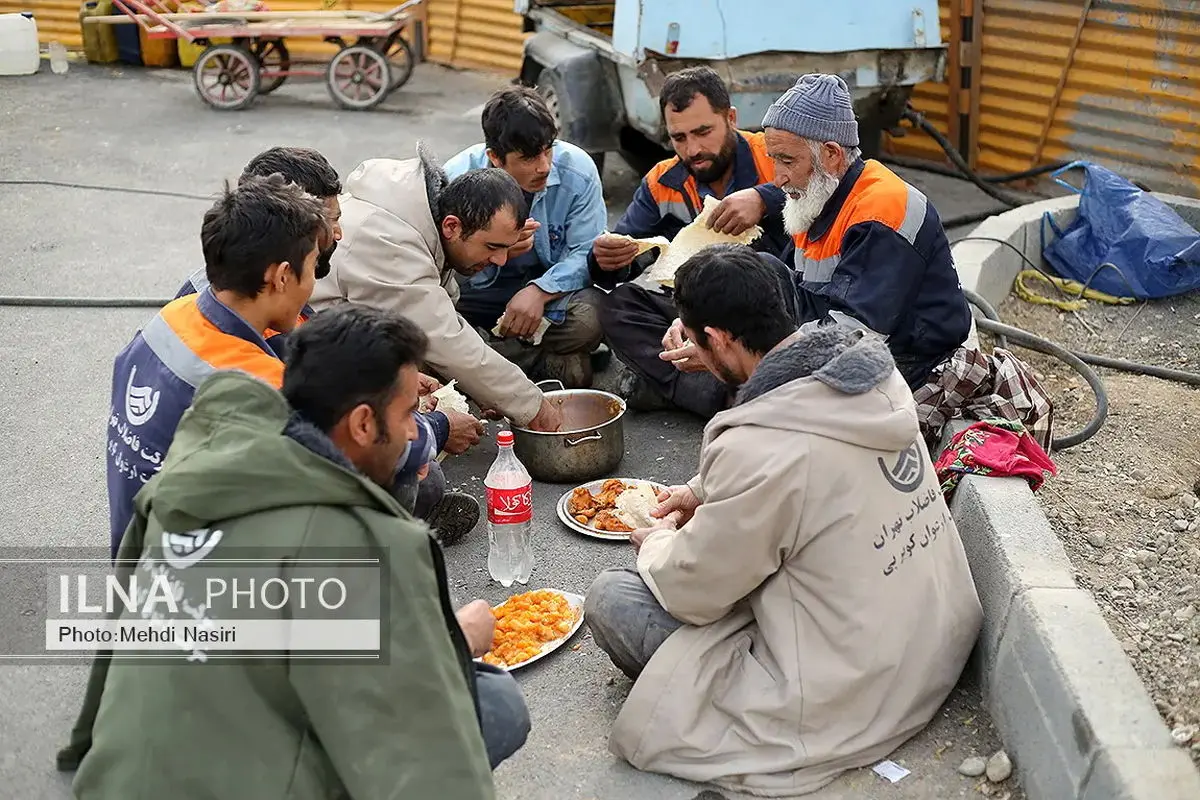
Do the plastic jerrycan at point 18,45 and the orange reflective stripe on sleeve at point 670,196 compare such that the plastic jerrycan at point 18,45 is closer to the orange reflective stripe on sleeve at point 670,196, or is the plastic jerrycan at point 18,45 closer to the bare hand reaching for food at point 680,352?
the orange reflective stripe on sleeve at point 670,196

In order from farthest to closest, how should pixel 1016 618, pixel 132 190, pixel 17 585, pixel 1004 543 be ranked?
pixel 132 190, pixel 17 585, pixel 1004 543, pixel 1016 618

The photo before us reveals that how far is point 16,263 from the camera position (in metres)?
7.42

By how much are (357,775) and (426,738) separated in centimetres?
14

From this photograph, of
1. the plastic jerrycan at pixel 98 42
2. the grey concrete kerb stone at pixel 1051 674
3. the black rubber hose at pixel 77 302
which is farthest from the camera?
the plastic jerrycan at pixel 98 42

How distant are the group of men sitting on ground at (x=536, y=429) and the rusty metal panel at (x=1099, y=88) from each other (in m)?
4.22

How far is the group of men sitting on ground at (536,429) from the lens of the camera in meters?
2.10

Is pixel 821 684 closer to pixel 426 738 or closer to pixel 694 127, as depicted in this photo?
pixel 426 738

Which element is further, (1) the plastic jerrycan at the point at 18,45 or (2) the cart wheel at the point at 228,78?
(1) the plastic jerrycan at the point at 18,45

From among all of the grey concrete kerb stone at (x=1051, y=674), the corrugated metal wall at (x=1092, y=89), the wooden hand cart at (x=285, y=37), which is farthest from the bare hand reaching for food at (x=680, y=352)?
the wooden hand cart at (x=285, y=37)

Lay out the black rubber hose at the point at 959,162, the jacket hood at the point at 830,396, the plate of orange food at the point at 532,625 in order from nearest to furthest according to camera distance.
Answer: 1. the jacket hood at the point at 830,396
2. the plate of orange food at the point at 532,625
3. the black rubber hose at the point at 959,162

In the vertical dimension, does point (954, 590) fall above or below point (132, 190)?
above

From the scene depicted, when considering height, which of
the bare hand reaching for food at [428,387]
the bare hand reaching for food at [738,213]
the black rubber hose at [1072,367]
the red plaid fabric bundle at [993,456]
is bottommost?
the black rubber hose at [1072,367]

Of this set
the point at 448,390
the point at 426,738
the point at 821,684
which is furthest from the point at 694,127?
the point at 426,738

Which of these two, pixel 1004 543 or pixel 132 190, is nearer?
pixel 1004 543
